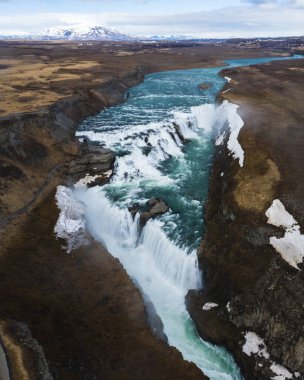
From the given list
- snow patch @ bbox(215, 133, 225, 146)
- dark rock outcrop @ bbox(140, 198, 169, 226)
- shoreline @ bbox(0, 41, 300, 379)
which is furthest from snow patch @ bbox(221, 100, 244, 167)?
shoreline @ bbox(0, 41, 300, 379)

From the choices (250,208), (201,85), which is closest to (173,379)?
(250,208)

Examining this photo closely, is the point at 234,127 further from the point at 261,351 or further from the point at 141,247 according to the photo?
the point at 261,351

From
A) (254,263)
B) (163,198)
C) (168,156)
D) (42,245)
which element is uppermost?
(254,263)

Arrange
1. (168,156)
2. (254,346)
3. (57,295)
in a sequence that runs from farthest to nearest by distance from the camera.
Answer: (168,156) < (57,295) < (254,346)

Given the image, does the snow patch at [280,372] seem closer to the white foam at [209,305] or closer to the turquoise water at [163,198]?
the turquoise water at [163,198]

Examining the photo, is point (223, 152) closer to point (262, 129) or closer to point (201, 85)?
point (262, 129)

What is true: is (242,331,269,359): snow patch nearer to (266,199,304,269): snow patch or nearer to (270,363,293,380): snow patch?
(270,363,293,380): snow patch

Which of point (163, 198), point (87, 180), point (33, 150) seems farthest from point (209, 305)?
point (33, 150)

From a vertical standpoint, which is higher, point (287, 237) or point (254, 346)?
point (287, 237)
